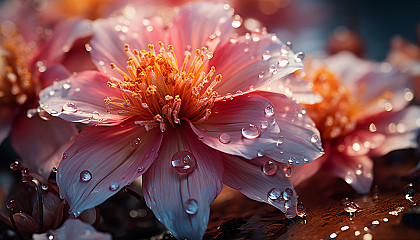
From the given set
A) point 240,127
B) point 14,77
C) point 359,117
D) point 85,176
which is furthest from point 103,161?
point 359,117

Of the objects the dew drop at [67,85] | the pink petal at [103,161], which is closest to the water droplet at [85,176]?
the pink petal at [103,161]

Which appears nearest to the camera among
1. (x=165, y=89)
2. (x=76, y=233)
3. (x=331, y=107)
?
(x=76, y=233)

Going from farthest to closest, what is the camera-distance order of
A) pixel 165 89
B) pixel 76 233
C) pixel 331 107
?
pixel 331 107
pixel 165 89
pixel 76 233

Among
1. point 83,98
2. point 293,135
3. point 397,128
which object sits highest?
point 83,98

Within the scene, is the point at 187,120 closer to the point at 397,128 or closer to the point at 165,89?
the point at 165,89

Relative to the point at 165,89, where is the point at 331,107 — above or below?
below

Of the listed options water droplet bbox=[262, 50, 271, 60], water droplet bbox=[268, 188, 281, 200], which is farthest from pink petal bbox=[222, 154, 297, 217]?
water droplet bbox=[262, 50, 271, 60]

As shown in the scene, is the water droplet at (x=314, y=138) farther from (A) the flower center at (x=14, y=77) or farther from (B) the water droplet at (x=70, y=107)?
(A) the flower center at (x=14, y=77)

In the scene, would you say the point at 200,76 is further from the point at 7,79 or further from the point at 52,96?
the point at 7,79
